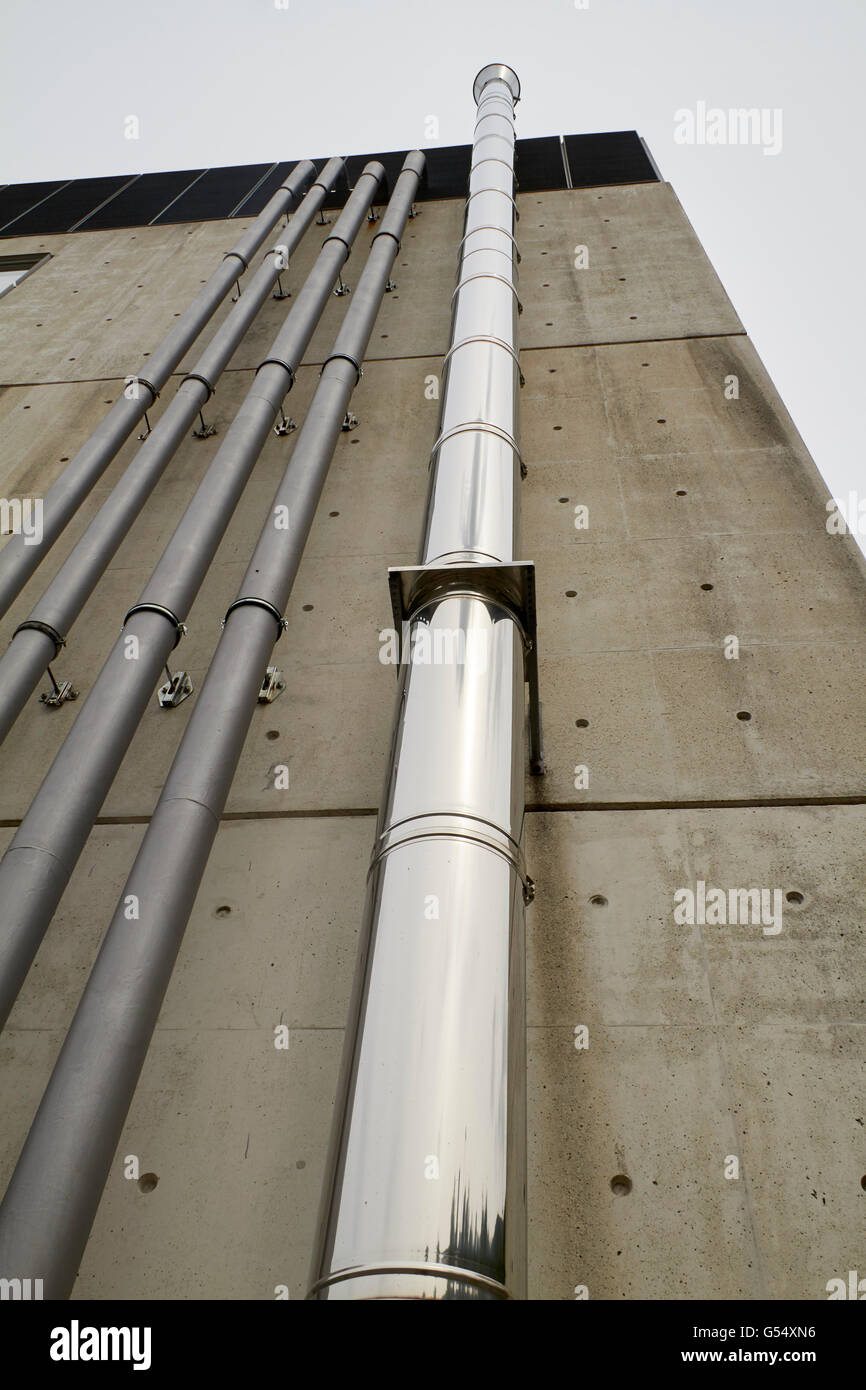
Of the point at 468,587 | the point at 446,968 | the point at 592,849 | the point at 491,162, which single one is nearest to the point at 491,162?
the point at 491,162

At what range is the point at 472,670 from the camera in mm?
4969

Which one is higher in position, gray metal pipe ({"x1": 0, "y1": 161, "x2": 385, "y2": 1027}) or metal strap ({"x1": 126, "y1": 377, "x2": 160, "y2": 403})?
metal strap ({"x1": 126, "y1": 377, "x2": 160, "y2": 403})

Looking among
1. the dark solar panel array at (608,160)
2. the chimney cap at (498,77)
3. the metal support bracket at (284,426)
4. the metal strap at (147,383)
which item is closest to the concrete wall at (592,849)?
the metal support bracket at (284,426)

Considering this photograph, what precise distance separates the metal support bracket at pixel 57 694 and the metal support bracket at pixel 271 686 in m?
1.78

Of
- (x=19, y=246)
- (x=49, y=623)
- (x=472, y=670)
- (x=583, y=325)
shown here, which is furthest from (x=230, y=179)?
(x=472, y=670)

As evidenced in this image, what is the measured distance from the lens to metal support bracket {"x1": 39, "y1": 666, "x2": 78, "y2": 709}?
7.65m

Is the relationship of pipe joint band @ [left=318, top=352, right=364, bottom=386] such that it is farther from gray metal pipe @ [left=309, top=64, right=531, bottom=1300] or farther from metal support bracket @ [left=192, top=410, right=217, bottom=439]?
gray metal pipe @ [left=309, top=64, right=531, bottom=1300]

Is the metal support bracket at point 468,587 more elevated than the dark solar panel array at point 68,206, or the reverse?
the dark solar panel array at point 68,206

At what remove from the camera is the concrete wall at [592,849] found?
454 centimetres

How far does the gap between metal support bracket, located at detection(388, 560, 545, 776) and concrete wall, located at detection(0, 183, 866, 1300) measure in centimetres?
149

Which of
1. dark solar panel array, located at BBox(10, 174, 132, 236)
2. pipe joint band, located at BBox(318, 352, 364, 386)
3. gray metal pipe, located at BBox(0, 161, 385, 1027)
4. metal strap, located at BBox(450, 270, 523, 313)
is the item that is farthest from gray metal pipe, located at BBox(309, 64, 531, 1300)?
dark solar panel array, located at BBox(10, 174, 132, 236)

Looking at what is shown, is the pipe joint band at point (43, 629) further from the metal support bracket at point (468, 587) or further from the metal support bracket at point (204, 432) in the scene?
the metal support bracket at point (204, 432)

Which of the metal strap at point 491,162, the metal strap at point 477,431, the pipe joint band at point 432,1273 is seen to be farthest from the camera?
the metal strap at point 491,162

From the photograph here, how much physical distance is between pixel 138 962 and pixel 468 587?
118 inches
